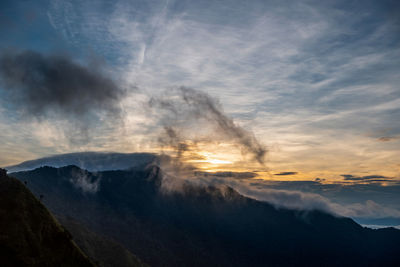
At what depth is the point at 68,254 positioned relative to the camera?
399 ft

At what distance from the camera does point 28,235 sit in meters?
116

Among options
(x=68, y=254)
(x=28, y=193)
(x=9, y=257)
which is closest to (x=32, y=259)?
(x=9, y=257)

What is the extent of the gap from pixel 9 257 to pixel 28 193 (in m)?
37.7

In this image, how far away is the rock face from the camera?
4237 inches

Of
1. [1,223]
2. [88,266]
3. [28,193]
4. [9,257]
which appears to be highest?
[28,193]

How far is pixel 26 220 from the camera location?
12156cm

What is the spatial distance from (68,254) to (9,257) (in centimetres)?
2229

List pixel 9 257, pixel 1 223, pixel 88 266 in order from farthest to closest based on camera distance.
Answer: pixel 88 266
pixel 1 223
pixel 9 257

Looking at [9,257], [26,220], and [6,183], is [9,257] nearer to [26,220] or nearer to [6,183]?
[26,220]

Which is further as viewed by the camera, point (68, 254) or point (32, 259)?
point (68, 254)

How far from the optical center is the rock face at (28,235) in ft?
353

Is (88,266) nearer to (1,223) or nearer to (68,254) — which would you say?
(68,254)

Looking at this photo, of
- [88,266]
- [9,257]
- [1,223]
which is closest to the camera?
[9,257]

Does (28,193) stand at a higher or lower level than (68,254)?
higher
